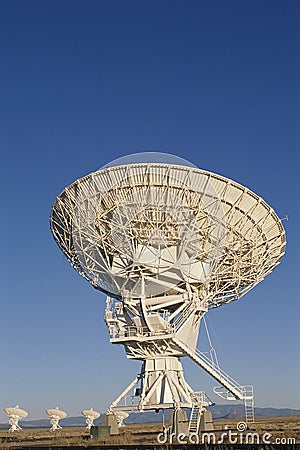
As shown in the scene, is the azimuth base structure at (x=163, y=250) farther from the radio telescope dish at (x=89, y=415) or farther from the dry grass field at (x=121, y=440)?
the radio telescope dish at (x=89, y=415)

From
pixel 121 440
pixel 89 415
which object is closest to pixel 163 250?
pixel 121 440

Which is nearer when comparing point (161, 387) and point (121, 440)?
point (121, 440)

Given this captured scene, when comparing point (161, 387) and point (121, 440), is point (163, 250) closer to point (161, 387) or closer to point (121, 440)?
point (161, 387)

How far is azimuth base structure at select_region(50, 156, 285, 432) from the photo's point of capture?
26.2 metres

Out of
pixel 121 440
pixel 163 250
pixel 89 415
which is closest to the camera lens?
pixel 121 440

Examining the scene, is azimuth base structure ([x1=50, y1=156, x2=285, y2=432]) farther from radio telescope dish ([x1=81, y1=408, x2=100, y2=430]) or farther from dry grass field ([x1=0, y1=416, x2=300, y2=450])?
radio telescope dish ([x1=81, y1=408, x2=100, y2=430])

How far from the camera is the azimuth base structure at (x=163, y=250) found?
26234mm

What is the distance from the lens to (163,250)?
2756cm

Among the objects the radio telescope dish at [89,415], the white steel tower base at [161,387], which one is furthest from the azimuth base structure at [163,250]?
the radio telescope dish at [89,415]

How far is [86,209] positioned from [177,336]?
699 cm

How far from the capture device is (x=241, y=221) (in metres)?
27.8

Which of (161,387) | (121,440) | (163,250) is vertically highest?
(163,250)

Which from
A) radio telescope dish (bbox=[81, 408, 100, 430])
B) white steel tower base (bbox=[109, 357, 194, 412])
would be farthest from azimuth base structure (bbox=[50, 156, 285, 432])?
radio telescope dish (bbox=[81, 408, 100, 430])

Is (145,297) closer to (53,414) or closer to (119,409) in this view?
(119,409)
